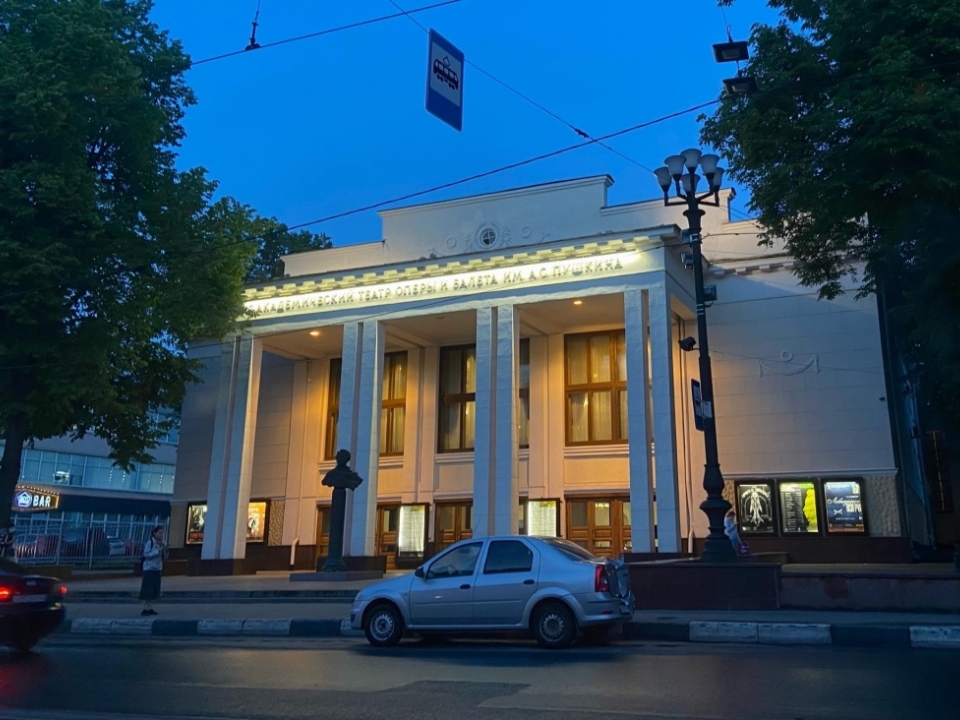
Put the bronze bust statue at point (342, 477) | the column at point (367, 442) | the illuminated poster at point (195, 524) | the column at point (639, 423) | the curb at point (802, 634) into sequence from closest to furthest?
the curb at point (802, 634)
the column at point (639, 423)
the bronze bust statue at point (342, 477)
the column at point (367, 442)
the illuminated poster at point (195, 524)

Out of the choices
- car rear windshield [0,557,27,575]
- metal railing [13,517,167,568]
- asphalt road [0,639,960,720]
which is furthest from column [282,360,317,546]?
asphalt road [0,639,960,720]

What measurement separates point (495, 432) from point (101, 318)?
11843mm

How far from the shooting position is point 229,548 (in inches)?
1117

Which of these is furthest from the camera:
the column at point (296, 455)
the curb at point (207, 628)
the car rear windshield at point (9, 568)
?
the column at point (296, 455)

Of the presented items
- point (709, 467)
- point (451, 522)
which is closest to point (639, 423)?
point (709, 467)

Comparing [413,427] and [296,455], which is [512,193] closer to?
[413,427]

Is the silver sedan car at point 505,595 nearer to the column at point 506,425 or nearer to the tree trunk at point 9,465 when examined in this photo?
the column at point 506,425

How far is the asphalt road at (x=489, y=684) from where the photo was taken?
684 centimetres

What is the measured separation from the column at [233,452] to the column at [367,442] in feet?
14.2

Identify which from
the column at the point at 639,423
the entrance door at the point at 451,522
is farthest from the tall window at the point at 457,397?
the column at the point at 639,423

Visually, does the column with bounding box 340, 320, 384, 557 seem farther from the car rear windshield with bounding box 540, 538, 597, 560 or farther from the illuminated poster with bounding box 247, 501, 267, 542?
the car rear windshield with bounding box 540, 538, 597, 560

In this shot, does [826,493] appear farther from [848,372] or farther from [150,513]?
[150,513]

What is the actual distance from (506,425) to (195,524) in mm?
14486

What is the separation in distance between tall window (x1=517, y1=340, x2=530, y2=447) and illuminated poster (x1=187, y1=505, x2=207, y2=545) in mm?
12889
